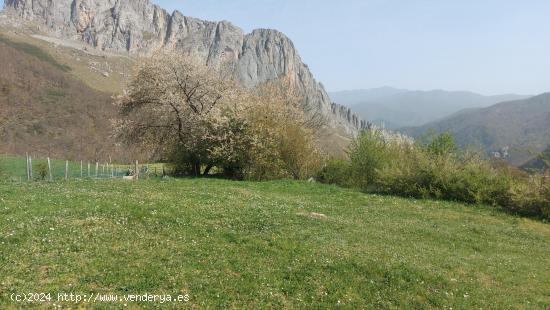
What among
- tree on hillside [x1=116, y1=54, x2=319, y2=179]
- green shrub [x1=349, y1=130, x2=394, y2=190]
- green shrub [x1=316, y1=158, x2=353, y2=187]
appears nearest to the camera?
tree on hillside [x1=116, y1=54, x2=319, y2=179]

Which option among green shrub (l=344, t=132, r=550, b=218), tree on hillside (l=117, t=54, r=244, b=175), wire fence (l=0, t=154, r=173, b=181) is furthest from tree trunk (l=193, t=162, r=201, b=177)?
green shrub (l=344, t=132, r=550, b=218)

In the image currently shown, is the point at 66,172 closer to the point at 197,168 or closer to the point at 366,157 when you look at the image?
the point at 197,168

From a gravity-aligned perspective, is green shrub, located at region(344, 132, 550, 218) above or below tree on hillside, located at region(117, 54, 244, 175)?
below

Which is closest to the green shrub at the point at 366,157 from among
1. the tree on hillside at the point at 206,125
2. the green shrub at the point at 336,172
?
the green shrub at the point at 336,172

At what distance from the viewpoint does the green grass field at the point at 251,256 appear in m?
9.32

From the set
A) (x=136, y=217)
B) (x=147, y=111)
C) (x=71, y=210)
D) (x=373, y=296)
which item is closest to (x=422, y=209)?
(x=373, y=296)

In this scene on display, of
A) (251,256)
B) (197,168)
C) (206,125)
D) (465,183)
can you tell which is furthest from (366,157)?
(251,256)

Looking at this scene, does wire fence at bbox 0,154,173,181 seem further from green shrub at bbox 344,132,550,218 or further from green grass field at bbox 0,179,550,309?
green shrub at bbox 344,132,550,218

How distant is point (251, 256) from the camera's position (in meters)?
11.6

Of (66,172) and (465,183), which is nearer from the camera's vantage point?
(465,183)

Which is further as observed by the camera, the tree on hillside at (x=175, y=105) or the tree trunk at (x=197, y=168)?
the tree trunk at (x=197, y=168)

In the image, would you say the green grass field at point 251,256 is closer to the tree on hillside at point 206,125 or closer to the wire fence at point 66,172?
the wire fence at point 66,172

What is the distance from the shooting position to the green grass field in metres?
9.32

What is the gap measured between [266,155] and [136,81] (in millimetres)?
14271
